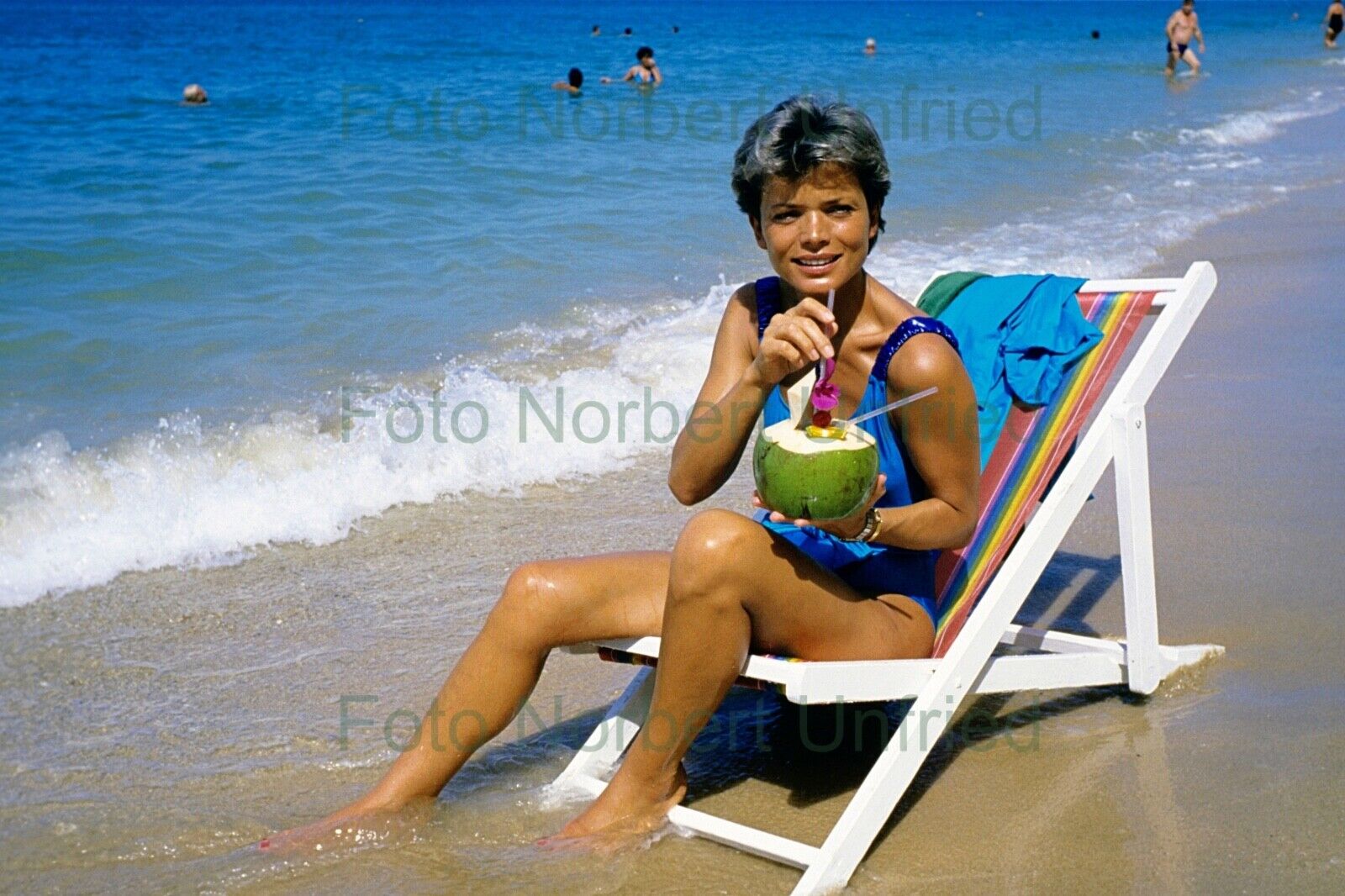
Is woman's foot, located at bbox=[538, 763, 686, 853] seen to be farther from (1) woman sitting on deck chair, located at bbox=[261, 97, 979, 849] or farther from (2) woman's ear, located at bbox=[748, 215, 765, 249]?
(2) woman's ear, located at bbox=[748, 215, 765, 249]

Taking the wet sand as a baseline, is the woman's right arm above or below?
above

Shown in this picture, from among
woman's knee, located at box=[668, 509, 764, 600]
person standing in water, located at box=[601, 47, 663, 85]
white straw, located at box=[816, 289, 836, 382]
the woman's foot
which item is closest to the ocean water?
person standing in water, located at box=[601, 47, 663, 85]

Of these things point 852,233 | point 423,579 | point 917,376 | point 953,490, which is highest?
point 852,233

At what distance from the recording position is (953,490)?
9.02 ft

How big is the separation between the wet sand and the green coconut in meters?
0.75

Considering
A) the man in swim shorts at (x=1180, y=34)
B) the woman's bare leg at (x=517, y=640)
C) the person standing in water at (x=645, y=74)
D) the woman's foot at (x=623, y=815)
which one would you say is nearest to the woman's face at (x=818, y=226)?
the woman's bare leg at (x=517, y=640)

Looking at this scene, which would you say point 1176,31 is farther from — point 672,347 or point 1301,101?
point 672,347

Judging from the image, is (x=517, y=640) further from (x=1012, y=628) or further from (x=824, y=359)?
(x=1012, y=628)

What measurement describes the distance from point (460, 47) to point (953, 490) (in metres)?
31.1

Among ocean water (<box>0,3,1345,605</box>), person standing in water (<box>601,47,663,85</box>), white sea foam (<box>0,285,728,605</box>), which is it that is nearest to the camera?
white sea foam (<box>0,285,728,605</box>)

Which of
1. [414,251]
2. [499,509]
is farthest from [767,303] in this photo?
[414,251]

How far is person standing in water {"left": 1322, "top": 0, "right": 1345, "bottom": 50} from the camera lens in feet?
101

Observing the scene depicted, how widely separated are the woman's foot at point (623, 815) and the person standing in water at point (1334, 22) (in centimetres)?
3270

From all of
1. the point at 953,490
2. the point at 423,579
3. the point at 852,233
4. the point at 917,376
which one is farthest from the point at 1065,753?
the point at 423,579
